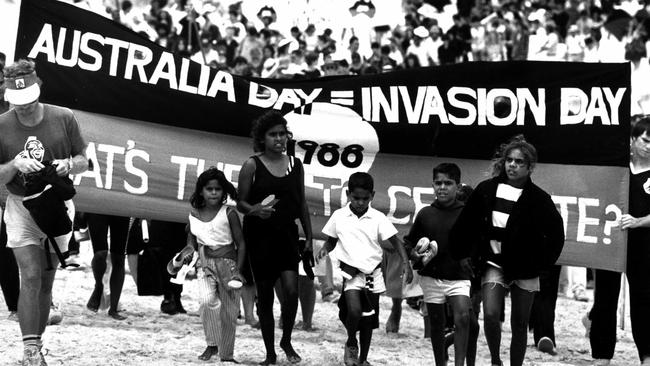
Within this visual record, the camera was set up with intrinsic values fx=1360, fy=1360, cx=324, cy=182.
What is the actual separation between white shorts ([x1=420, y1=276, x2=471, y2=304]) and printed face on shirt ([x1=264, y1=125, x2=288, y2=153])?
1.45 metres

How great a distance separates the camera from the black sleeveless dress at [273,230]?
32.6ft

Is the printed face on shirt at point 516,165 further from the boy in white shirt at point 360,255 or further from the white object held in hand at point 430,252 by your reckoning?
the boy in white shirt at point 360,255

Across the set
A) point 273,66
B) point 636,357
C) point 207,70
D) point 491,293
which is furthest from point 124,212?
point 273,66

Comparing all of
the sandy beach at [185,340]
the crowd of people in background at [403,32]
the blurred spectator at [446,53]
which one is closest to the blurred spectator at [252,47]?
the crowd of people in background at [403,32]

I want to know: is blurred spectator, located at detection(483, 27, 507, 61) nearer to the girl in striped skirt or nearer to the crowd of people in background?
the crowd of people in background

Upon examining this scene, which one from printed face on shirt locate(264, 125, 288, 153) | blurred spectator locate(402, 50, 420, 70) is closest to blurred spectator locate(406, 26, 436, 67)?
blurred spectator locate(402, 50, 420, 70)

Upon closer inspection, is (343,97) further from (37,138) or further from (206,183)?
(37,138)

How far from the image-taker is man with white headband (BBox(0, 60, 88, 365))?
892cm

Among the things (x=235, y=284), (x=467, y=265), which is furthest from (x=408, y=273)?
(x=235, y=284)

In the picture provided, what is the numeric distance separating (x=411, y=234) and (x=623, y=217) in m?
1.91

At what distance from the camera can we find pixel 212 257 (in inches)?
401

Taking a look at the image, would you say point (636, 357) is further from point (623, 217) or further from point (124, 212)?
point (124, 212)

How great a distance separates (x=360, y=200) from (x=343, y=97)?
5.06 feet

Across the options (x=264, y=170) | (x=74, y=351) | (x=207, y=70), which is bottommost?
(x=74, y=351)
